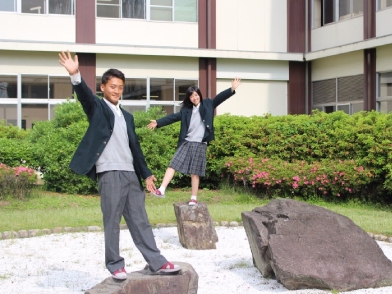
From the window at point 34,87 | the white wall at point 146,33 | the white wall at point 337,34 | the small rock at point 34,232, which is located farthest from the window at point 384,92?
the small rock at point 34,232

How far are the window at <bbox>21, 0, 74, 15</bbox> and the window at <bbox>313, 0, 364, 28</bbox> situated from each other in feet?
26.9

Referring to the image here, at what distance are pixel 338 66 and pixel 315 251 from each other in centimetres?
1546

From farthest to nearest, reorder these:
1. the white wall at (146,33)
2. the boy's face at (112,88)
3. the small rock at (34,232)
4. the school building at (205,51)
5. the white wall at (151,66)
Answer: the white wall at (151,66) → the white wall at (146,33) → the school building at (205,51) → the small rock at (34,232) → the boy's face at (112,88)

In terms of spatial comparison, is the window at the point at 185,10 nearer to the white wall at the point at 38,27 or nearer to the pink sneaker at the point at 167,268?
the white wall at the point at 38,27

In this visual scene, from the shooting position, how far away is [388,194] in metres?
13.4

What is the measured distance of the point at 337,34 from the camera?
68.7 feet

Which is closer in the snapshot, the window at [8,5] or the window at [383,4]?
the window at [383,4]

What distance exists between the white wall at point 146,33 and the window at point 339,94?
455 centimetres

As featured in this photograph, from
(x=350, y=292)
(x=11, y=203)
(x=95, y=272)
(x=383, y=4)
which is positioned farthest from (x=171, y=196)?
(x=383, y=4)

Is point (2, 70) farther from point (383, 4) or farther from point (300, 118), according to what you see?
point (383, 4)

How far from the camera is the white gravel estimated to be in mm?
6605

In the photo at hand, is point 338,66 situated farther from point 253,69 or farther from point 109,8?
point 109,8

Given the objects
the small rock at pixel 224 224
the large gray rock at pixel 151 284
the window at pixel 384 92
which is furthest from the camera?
the window at pixel 384 92

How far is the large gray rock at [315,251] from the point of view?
20.7 feet
